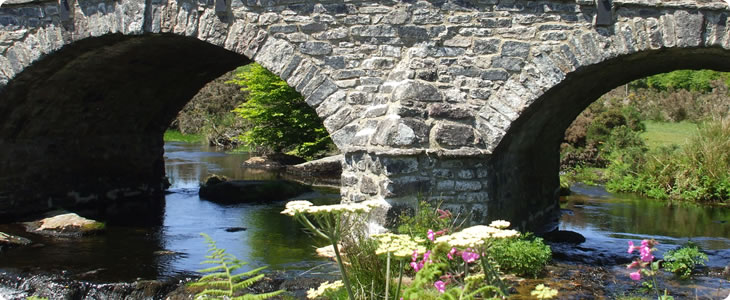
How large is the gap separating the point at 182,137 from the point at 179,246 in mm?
17446

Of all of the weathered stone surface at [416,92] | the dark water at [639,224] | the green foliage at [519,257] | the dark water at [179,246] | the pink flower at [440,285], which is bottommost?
the dark water at [639,224]

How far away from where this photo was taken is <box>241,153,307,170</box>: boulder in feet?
55.1

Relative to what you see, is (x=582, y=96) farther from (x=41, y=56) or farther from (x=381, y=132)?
(x=41, y=56)

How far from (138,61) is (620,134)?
10197mm

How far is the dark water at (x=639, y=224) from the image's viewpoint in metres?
8.52

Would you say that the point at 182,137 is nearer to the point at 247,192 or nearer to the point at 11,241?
the point at 247,192

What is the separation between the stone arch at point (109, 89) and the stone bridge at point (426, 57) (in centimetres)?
3

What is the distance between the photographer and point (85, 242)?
889cm

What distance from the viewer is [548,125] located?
30.5 feet

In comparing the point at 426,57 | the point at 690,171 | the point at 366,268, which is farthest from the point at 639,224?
the point at 366,268

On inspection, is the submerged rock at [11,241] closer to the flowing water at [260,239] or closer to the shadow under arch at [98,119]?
the flowing water at [260,239]

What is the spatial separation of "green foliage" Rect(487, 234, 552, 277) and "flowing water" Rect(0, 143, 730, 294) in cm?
74

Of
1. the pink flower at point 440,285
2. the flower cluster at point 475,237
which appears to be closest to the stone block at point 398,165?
the pink flower at point 440,285

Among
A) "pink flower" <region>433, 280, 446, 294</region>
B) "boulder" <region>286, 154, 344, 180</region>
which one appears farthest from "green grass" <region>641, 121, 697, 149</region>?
"pink flower" <region>433, 280, 446, 294</region>
